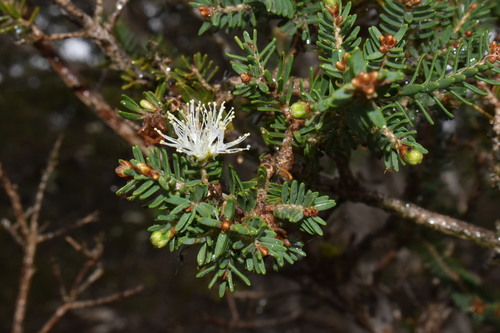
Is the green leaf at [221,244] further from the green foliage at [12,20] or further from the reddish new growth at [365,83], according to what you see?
the green foliage at [12,20]

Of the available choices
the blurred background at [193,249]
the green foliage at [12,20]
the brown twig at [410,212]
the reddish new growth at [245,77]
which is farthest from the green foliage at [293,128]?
the green foliage at [12,20]

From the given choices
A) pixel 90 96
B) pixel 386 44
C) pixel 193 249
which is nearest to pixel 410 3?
pixel 386 44

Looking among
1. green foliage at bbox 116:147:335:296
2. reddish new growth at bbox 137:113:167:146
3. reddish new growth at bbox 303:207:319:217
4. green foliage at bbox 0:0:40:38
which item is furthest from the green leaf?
green foliage at bbox 0:0:40:38

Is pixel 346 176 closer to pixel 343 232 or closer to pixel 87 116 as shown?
pixel 343 232

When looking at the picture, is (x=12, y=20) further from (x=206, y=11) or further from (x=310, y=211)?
(x=310, y=211)

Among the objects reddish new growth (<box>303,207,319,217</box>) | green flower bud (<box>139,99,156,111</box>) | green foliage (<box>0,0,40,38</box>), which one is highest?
green flower bud (<box>139,99,156,111</box>)

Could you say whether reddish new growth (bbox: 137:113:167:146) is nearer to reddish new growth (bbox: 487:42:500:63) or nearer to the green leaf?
the green leaf
